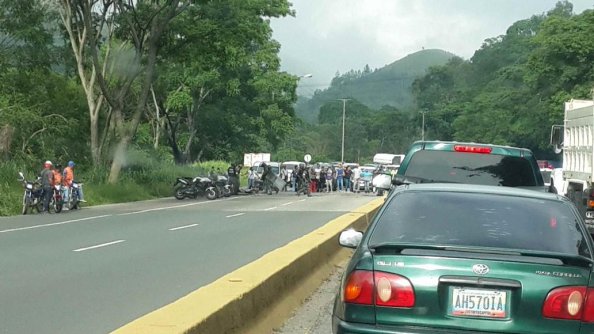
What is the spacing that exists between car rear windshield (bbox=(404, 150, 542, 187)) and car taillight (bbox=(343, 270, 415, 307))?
18.0ft

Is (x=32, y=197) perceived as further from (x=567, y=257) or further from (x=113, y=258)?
(x=567, y=257)

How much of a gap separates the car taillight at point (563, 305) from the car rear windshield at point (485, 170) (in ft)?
18.1

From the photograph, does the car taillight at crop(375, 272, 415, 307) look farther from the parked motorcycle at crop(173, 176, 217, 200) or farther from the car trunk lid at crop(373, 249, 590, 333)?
the parked motorcycle at crop(173, 176, 217, 200)

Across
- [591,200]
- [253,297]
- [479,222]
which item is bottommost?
[253,297]

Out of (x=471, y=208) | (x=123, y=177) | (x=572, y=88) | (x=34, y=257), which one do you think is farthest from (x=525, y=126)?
(x=471, y=208)

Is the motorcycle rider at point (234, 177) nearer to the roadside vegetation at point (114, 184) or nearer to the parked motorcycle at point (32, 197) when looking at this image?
the roadside vegetation at point (114, 184)

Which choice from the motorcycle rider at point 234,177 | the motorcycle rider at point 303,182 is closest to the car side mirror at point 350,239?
the motorcycle rider at point 234,177

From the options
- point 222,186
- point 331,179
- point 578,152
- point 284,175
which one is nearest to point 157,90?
point 284,175

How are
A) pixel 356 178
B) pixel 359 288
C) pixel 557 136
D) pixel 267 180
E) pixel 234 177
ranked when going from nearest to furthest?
pixel 359 288 < pixel 557 136 < pixel 234 177 < pixel 267 180 < pixel 356 178

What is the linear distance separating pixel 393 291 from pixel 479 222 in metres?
1.04

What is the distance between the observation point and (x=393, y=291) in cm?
505

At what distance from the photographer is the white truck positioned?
59.7ft

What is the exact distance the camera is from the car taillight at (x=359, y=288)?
5125mm

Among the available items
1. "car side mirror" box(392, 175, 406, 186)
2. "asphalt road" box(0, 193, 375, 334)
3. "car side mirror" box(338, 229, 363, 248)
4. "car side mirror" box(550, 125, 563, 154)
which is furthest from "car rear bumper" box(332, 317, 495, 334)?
"car side mirror" box(550, 125, 563, 154)
